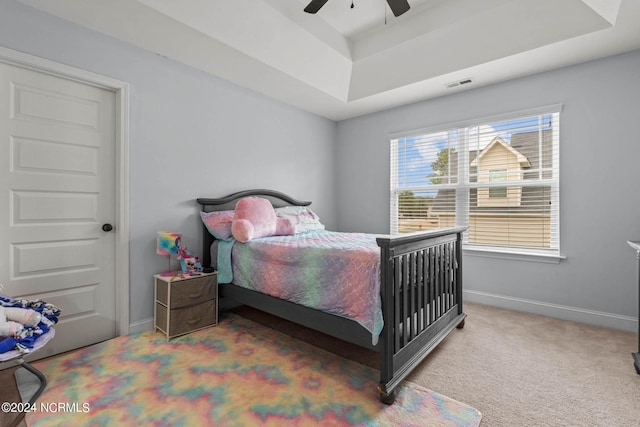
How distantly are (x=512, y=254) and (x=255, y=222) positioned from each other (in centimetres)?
263

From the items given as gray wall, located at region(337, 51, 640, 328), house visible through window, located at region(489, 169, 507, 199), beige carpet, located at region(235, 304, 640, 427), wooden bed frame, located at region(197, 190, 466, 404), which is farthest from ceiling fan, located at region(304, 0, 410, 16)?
beige carpet, located at region(235, 304, 640, 427)

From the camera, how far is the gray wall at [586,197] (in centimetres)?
258

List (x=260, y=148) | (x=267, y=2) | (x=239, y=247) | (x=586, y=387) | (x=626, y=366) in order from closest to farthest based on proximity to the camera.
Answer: (x=586, y=387) → (x=626, y=366) → (x=267, y=2) → (x=239, y=247) → (x=260, y=148)

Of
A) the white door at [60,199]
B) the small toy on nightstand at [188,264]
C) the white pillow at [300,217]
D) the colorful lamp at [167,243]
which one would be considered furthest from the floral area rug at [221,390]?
the white pillow at [300,217]

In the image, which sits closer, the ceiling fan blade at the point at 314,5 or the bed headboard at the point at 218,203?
the ceiling fan blade at the point at 314,5

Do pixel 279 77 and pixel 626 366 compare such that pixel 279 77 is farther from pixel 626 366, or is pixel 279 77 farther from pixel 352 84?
pixel 626 366

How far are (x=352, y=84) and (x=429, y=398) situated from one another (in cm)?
315

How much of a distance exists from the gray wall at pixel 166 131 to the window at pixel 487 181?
175 centimetres

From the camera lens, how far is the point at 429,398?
5.44ft

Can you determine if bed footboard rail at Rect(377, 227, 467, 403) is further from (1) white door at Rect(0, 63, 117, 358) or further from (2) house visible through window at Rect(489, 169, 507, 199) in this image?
(1) white door at Rect(0, 63, 117, 358)

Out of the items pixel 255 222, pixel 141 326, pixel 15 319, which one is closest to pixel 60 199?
pixel 15 319

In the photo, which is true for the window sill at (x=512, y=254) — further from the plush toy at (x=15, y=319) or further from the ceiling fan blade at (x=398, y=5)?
the plush toy at (x=15, y=319)

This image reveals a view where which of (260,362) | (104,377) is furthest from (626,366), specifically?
(104,377)

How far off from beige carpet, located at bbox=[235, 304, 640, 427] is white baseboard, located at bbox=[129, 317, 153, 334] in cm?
102
